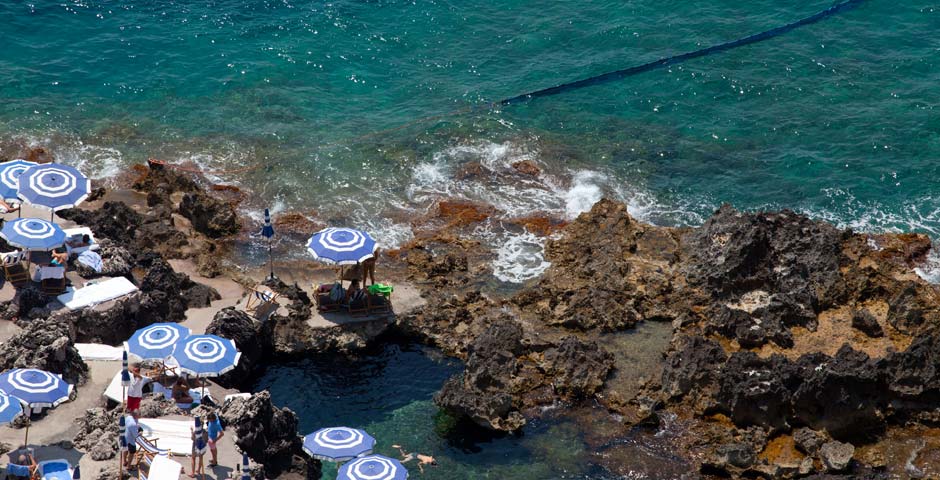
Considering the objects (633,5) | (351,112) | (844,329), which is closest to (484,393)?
(844,329)

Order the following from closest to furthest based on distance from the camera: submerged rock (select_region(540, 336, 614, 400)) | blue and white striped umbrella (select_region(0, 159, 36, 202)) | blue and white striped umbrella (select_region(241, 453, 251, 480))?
blue and white striped umbrella (select_region(241, 453, 251, 480)) → submerged rock (select_region(540, 336, 614, 400)) → blue and white striped umbrella (select_region(0, 159, 36, 202))

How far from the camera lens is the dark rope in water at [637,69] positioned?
56.5 meters

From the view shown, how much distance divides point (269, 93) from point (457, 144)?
10875 millimetres

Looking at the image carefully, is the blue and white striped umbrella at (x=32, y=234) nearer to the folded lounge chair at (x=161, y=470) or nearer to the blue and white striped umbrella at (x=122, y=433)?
the blue and white striped umbrella at (x=122, y=433)

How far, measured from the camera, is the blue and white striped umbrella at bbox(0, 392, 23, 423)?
3062 cm

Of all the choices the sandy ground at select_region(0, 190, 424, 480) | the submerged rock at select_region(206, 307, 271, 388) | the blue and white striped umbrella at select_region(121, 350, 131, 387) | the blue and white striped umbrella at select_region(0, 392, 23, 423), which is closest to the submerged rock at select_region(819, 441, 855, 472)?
the sandy ground at select_region(0, 190, 424, 480)

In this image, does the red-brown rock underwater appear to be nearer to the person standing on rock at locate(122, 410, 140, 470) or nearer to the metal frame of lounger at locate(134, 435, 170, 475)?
the metal frame of lounger at locate(134, 435, 170, 475)

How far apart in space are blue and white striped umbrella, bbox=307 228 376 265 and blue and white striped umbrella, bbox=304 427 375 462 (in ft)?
26.1

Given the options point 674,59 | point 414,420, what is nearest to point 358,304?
point 414,420

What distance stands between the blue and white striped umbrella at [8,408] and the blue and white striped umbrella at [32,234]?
914 cm

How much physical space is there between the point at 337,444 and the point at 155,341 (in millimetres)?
6879

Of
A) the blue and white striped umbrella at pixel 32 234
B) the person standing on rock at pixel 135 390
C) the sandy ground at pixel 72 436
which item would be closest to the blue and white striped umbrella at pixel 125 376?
the person standing on rock at pixel 135 390

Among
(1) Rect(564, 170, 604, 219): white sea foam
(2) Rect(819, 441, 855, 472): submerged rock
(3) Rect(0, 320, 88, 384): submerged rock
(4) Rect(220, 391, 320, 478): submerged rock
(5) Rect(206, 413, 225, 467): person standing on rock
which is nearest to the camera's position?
(5) Rect(206, 413, 225, 467): person standing on rock

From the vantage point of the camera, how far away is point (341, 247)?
40938 millimetres
